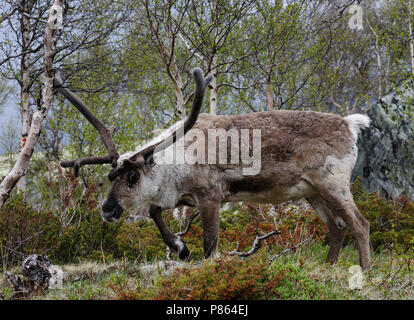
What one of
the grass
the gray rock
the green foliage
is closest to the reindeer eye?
the grass

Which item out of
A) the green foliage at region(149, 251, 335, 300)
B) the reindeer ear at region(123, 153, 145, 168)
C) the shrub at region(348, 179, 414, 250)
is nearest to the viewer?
the green foliage at region(149, 251, 335, 300)

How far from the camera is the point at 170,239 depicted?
5.27 metres

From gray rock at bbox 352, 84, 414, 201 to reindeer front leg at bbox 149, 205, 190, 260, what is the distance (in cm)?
526

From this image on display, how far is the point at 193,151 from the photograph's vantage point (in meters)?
5.17

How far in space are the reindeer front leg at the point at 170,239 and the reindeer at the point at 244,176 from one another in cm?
1

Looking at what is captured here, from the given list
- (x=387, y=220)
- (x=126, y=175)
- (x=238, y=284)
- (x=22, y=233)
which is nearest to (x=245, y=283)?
(x=238, y=284)

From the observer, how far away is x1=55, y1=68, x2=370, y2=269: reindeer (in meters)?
5.07

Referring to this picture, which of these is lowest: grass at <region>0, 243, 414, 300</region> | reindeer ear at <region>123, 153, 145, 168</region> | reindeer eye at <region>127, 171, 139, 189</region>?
grass at <region>0, 243, 414, 300</region>

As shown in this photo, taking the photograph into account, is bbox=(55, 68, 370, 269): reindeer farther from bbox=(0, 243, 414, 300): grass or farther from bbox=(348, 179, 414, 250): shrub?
bbox=(348, 179, 414, 250): shrub

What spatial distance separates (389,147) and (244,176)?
551cm

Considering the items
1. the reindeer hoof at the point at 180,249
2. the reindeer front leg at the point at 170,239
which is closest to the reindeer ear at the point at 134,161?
the reindeer front leg at the point at 170,239

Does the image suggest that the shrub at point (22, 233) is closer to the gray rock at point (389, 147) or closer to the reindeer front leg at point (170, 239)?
the reindeer front leg at point (170, 239)

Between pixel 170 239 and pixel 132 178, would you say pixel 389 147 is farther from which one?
pixel 132 178
